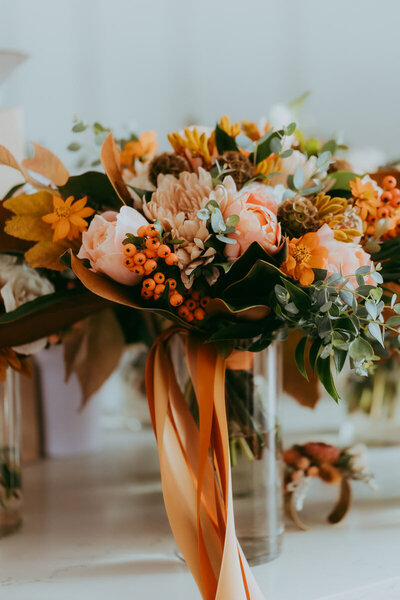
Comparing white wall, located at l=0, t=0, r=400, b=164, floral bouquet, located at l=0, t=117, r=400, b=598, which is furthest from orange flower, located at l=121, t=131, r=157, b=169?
white wall, located at l=0, t=0, r=400, b=164

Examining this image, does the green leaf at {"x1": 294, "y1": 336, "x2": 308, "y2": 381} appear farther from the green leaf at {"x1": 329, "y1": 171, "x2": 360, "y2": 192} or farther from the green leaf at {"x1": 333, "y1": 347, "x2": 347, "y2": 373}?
the green leaf at {"x1": 329, "y1": 171, "x2": 360, "y2": 192}

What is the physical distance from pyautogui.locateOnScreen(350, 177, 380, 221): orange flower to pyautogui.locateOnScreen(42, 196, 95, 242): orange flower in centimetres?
28

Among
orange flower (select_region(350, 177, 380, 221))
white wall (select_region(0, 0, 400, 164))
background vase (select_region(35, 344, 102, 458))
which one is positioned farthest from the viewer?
white wall (select_region(0, 0, 400, 164))

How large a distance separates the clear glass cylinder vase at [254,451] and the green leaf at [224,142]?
23 cm

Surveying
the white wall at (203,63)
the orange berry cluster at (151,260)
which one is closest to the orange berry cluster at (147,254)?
the orange berry cluster at (151,260)

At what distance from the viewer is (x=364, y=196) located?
26.8 inches

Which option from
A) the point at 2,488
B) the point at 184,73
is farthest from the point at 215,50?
the point at 2,488

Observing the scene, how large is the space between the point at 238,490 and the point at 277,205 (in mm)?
332

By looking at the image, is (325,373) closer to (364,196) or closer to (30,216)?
(364,196)

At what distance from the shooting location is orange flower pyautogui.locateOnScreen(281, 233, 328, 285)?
1.96 ft

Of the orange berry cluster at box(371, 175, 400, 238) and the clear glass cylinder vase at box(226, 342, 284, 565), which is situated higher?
the orange berry cluster at box(371, 175, 400, 238)

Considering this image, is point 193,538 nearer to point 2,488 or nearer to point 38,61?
point 2,488

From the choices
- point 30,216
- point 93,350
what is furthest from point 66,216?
point 93,350

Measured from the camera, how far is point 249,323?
64 cm
